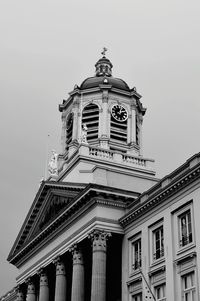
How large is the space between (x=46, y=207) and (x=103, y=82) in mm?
16255

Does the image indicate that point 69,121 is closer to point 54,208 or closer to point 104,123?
point 104,123

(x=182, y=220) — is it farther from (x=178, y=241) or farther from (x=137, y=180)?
(x=137, y=180)

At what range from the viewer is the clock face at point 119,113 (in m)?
59.2

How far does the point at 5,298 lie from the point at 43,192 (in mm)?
26588

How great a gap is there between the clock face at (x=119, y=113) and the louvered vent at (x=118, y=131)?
48cm

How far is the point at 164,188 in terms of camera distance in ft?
122

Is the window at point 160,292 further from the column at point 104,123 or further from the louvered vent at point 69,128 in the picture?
the louvered vent at point 69,128

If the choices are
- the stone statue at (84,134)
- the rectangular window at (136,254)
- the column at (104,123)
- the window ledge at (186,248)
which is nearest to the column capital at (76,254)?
the rectangular window at (136,254)

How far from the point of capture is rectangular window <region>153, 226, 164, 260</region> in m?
37.3

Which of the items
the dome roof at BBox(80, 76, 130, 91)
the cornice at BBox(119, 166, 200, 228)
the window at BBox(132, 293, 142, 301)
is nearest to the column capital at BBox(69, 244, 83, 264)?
the cornice at BBox(119, 166, 200, 228)

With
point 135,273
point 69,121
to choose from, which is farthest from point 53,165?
point 135,273

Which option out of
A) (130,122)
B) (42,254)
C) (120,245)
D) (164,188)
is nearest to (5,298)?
(42,254)

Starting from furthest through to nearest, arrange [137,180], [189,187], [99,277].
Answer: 1. [137,180]
2. [99,277]
3. [189,187]

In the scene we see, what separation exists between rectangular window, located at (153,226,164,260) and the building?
7 centimetres
